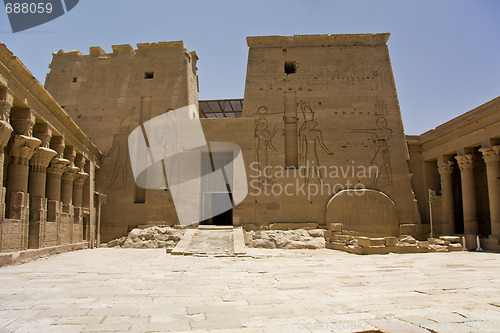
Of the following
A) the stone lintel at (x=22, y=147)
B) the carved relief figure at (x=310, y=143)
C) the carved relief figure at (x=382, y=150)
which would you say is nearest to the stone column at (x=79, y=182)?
the stone lintel at (x=22, y=147)

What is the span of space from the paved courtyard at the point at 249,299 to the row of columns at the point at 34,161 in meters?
2.68

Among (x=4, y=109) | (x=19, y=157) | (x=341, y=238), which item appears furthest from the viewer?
(x=341, y=238)

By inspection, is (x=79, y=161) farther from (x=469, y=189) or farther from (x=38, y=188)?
(x=469, y=189)

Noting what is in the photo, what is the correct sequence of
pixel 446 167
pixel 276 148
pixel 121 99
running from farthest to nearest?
1. pixel 121 99
2. pixel 276 148
3. pixel 446 167

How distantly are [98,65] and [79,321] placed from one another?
1824 centimetres

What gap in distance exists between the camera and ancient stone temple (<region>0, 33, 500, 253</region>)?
17641 millimetres

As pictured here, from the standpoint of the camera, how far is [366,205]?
58.4 ft

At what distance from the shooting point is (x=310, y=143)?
18.6m

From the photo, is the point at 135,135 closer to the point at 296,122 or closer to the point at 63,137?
the point at 63,137

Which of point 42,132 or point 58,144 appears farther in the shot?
point 58,144

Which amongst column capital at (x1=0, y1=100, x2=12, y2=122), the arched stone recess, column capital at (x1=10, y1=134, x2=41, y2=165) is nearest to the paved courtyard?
column capital at (x1=10, y1=134, x2=41, y2=165)

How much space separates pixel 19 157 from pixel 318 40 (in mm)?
14689

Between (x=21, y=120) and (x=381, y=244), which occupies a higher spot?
(x=21, y=120)

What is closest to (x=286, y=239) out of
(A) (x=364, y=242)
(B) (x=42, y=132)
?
(A) (x=364, y=242)
